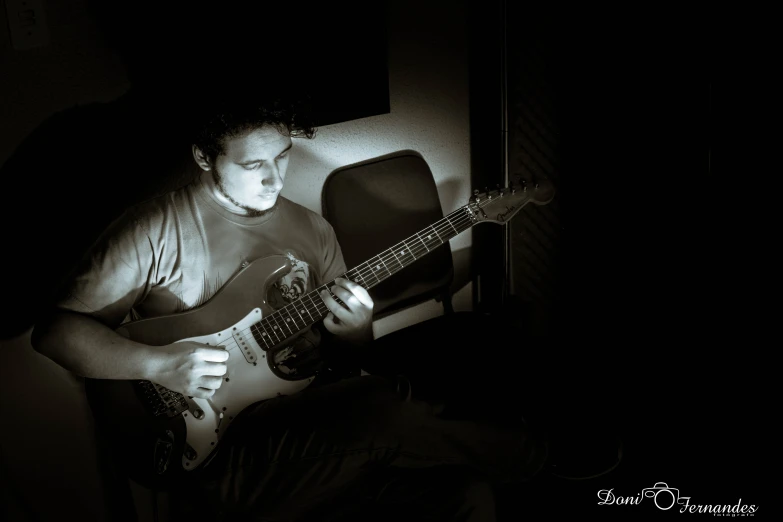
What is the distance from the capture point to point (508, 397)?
5.76 ft

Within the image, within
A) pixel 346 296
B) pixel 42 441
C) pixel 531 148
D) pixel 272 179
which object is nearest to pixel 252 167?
pixel 272 179

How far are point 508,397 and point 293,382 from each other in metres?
0.66

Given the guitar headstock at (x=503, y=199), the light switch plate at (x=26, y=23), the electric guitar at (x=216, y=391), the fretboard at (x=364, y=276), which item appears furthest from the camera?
the guitar headstock at (x=503, y=199)

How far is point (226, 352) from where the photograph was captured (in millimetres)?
1444

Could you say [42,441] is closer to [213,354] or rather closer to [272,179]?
[213,354]

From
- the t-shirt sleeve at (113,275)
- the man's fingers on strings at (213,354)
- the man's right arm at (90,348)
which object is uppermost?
the t-shirt sleeve at (113,275)

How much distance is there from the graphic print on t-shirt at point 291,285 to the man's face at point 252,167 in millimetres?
184

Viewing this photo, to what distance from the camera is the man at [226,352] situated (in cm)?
137

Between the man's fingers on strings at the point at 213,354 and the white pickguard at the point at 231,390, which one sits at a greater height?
the man's fingers on strings at the point at 213,354

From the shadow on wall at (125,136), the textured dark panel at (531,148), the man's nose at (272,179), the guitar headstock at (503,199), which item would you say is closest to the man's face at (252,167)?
the man's nose at (272,179)

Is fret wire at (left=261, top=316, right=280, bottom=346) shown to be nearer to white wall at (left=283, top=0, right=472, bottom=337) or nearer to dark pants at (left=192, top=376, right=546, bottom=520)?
dark pants at (left=192, top=376, right=546, bottom=520)

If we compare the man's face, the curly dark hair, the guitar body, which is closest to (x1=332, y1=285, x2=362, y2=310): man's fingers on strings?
the guitar body

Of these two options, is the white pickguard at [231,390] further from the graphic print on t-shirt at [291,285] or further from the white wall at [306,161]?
the white wall at [306,161]

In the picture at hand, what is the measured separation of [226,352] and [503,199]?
0.94 metres
